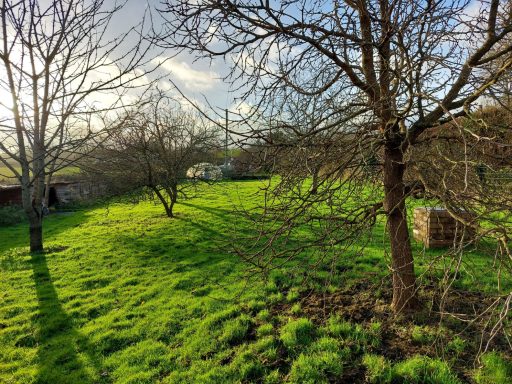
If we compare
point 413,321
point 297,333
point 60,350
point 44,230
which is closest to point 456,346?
point 413,321

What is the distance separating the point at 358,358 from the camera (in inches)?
134

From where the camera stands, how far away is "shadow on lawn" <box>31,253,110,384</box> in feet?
12.4

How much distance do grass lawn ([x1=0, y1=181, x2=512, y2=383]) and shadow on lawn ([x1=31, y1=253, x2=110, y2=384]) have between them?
16 millimetres

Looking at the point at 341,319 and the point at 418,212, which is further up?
the point at 418,212

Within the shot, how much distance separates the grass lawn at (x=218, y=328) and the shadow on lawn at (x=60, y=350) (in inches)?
0.6

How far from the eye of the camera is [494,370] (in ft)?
9.89

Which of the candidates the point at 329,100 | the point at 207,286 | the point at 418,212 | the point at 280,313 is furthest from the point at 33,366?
the point at 418,212

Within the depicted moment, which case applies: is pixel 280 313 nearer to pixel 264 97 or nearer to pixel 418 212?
pixel 264 97

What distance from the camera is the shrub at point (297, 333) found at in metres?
3.76

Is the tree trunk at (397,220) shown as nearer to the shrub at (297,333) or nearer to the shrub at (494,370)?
the shrub at (494,370)

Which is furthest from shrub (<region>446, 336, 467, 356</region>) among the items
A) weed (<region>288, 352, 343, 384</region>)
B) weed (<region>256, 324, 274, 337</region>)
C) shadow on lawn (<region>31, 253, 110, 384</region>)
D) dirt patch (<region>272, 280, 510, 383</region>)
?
shadow on lawn (<region>31, 253, 110, 384</region>)

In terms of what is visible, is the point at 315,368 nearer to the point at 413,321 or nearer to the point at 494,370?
the point at 413,321

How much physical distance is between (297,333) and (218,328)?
1040mm

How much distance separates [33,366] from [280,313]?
119 inches
